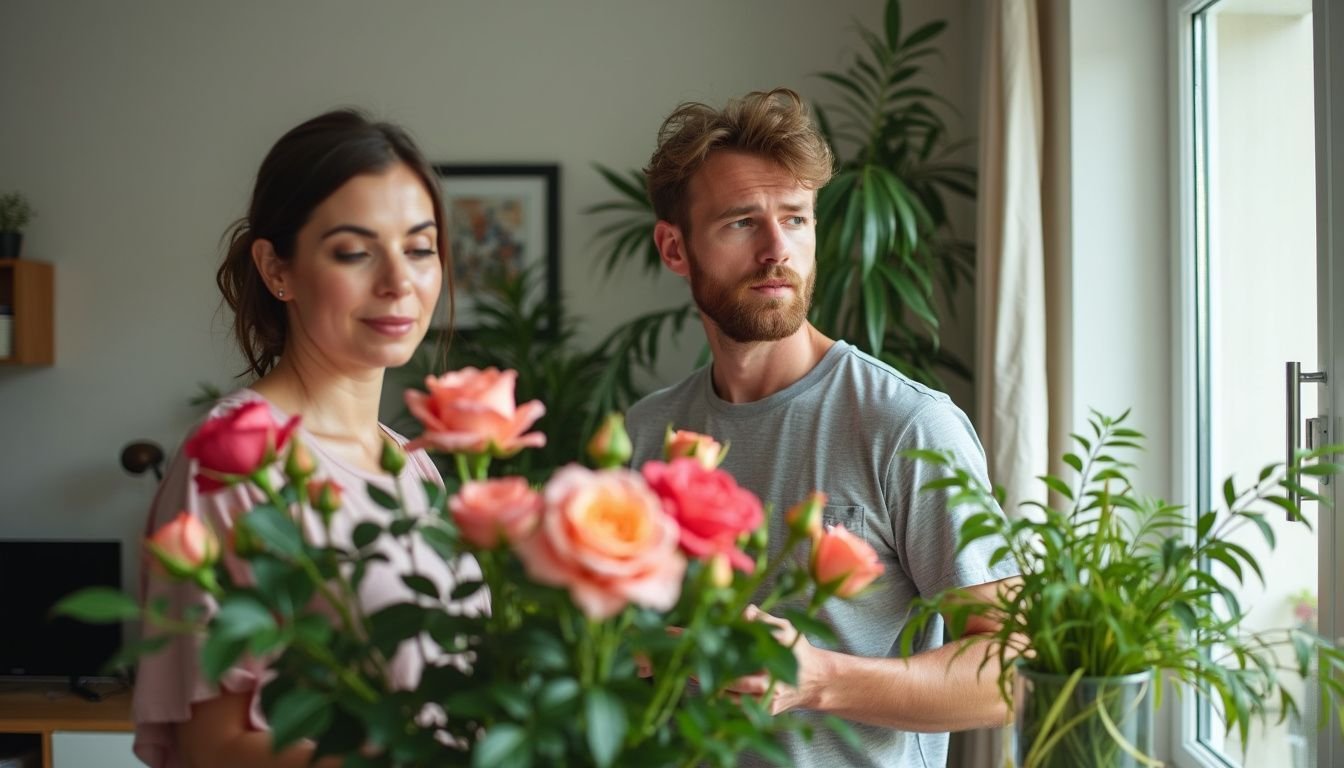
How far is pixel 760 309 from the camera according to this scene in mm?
1775

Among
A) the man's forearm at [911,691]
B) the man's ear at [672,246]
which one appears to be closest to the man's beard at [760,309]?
the man's ear at [672,246]

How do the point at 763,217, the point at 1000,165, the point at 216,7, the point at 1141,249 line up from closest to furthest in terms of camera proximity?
the point at 763,217
the point at 1141,249
the point at 1000,165
the point at 216,7

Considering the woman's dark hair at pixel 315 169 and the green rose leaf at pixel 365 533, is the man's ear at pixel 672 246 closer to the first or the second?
the woman's dark hair at pixel 315 169

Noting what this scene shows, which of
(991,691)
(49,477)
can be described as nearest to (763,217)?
(991,691)

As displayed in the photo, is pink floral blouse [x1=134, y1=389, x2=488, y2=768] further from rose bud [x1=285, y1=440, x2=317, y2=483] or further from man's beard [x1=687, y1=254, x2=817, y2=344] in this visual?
man's beard [x1=687, y1=254, x2=817, y2=344]

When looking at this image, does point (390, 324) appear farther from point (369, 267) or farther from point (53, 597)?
point (53, 597)

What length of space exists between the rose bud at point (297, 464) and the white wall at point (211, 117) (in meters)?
3.17

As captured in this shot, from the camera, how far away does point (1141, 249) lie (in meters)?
2.69

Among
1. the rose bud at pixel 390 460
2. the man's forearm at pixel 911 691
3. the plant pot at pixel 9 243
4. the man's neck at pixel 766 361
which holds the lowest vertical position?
the man's forearm at pixel 911 691

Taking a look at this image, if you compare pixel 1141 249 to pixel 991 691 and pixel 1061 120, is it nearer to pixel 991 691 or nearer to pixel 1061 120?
pixel 1061 120

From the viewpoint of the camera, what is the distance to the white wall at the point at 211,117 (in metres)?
3.94

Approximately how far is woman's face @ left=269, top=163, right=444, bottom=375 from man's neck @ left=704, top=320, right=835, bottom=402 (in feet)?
2.14

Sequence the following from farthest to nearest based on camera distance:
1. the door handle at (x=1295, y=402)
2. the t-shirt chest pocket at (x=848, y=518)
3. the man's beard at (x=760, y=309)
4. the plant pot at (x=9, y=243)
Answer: the plant pot at (x=9, y=243)
the door handle at (x=1295, y=402)
the man's beard at (x=760, y=309)
the t-shirt chest pocket at (x=848, y=518)

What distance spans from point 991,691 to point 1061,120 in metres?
1.66
